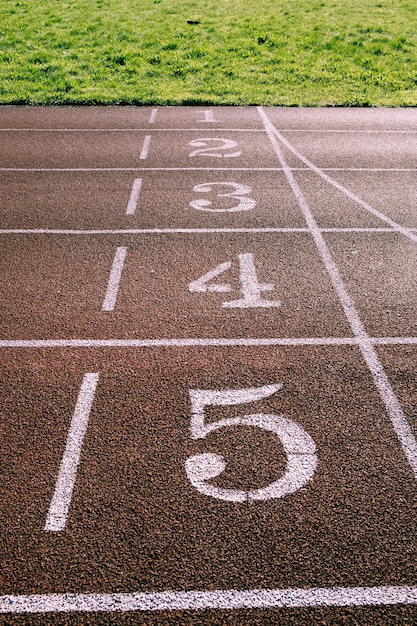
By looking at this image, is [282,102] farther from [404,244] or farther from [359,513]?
[359,513]

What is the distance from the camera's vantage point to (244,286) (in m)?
7.39

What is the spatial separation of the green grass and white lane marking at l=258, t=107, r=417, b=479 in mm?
8473

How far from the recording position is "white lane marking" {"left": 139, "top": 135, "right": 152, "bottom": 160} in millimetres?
11953

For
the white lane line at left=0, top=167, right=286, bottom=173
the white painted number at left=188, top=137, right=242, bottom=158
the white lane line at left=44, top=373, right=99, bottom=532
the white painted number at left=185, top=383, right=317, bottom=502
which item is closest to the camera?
the white lane line at left=44, top=373, right=99, bottom=532

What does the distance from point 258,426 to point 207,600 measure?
161 cm

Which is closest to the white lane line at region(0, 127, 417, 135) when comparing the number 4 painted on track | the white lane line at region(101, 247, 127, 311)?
the white lane line at region(101, 247, 127, 311)

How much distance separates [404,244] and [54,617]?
628 centimetres

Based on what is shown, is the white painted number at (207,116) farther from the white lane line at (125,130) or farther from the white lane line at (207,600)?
the white lane line at (207,600)

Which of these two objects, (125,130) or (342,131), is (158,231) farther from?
(342,131)

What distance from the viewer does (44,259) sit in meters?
8.01

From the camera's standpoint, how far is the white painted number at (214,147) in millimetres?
12156

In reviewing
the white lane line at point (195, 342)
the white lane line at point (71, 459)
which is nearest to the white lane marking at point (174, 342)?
the white lane line at point (195, 342)

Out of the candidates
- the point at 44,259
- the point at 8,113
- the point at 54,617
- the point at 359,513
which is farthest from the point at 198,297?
the point at 8,113

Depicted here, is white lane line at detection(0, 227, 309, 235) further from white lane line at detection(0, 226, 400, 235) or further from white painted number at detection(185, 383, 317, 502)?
white painted number at detection(185, 383, 317, 502)
